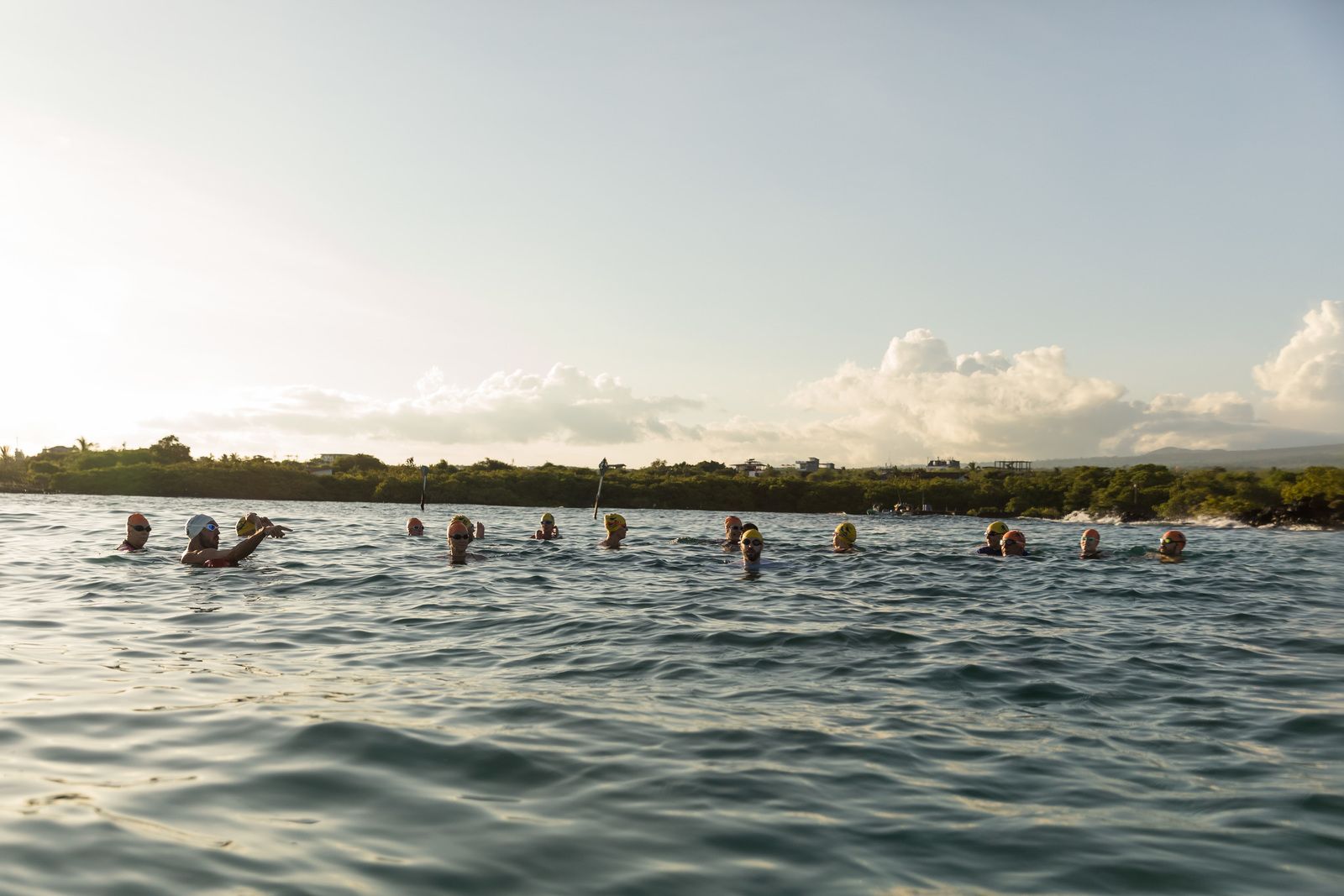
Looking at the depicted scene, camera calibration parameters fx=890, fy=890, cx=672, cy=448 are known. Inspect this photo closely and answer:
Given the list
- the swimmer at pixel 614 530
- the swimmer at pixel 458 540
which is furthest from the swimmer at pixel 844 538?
the swimmer at pixel 458 540

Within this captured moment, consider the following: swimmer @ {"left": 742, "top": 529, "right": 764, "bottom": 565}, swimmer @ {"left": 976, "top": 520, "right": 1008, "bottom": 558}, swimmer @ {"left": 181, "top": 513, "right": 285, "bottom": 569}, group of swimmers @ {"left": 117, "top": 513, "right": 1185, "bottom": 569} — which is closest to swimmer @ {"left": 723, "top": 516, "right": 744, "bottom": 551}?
group of swimmers @ {"left": 117, "top": 513, "right": 1185, "bottom": 569}

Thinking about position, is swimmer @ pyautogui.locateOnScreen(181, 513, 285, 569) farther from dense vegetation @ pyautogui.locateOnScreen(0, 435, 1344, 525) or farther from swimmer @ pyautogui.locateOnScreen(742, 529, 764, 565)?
dense vegetation @ pyautogui.locateOnScreen(0, 435, 1344, 525)

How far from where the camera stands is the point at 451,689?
339 inches

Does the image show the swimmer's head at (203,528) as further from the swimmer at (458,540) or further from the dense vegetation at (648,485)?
the dense vegetation at (648,485)

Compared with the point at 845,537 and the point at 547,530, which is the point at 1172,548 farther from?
the point at 547,530

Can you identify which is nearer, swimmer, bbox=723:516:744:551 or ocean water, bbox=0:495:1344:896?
ocean water, bbox=0:495:1344:896

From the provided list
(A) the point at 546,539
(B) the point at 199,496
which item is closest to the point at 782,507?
(B) the point at 199,496

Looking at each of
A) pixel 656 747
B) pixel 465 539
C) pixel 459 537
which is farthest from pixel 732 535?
pixel 656 747

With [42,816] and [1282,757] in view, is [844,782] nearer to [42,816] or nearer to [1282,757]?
[1282,757]

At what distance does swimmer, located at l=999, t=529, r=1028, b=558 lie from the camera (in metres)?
25.6

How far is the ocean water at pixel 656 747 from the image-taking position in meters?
4.74

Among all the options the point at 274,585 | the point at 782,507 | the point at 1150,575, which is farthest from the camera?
the point at 782,507

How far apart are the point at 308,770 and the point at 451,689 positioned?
2551 millimetres

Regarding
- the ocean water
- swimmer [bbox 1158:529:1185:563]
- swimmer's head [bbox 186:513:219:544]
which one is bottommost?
the ocean water
